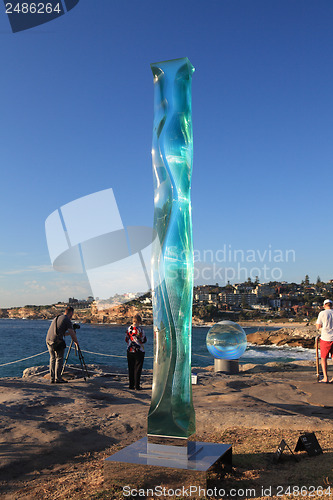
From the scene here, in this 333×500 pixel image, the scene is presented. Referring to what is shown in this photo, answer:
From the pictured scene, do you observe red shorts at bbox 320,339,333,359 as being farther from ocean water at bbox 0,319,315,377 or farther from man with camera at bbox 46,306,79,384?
ocean water at bbox 0,319,315,377

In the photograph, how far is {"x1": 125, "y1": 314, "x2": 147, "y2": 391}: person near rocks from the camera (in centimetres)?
958

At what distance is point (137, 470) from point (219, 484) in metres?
0.82

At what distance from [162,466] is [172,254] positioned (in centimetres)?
216

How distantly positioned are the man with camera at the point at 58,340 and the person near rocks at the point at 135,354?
4.20ft

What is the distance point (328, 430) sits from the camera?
579 cm

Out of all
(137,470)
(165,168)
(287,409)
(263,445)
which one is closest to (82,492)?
(137,470)

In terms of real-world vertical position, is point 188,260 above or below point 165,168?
below

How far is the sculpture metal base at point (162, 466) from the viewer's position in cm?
392

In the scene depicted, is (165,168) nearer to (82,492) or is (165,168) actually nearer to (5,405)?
(82,492)

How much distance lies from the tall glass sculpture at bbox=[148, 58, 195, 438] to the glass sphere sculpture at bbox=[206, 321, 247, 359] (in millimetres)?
7113

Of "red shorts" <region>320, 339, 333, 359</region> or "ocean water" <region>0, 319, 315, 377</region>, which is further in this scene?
"ocean water" <region>0, 319, 315, 377</region>

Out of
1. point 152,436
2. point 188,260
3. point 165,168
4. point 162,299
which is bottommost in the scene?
point 152,436

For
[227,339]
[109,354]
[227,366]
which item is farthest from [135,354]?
[109,354]

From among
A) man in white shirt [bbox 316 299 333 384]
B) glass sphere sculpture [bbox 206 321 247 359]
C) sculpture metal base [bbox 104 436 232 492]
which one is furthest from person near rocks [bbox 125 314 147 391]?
sculpture metal base [bbox 104 436 232 492]
